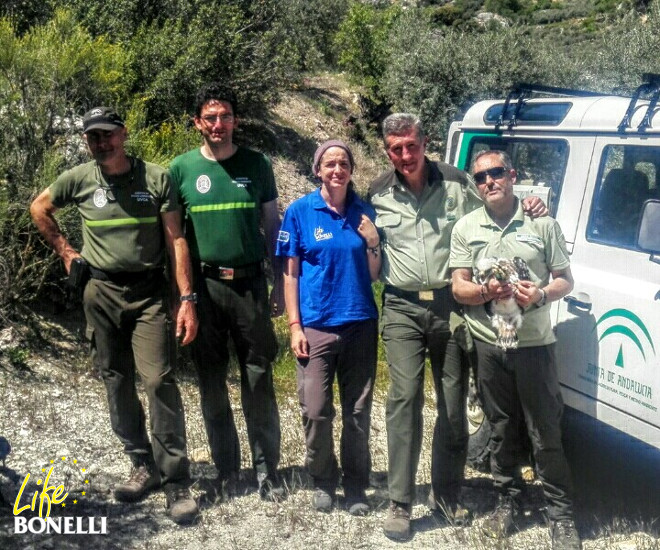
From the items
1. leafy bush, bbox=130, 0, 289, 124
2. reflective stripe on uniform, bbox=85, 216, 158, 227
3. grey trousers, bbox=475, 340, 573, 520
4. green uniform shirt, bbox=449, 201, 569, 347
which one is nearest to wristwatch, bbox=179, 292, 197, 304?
reflective stripe on uniform, bbox=85, 216, 158, 227

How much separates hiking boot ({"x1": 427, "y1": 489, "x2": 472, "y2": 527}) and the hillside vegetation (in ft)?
11.6

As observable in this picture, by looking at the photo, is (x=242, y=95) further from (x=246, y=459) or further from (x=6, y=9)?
(x=246, y=459)

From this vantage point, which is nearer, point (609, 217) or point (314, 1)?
point (609, 217)

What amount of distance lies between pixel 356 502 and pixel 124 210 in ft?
6.38

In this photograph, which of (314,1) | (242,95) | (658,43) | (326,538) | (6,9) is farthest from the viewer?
(314,1)

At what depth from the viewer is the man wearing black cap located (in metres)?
4.07

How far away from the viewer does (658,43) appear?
18453 millimetres

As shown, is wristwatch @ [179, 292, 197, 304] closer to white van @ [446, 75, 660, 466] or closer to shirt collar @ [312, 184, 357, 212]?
shirt collar @ [312, 184, 357, 212]

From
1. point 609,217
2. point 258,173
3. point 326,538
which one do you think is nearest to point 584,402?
point 609,217

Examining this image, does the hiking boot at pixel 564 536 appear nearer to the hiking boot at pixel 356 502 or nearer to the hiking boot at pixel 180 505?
the hiking boot at pixel 356 502

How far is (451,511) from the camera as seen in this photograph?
13.9 ft

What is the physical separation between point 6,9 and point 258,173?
873cm

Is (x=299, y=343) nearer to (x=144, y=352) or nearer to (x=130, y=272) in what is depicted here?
(x=144, y=352)

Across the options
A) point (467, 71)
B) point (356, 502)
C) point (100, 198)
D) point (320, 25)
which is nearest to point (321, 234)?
point (100, 198)
